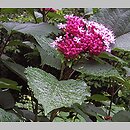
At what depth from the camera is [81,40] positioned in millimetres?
799

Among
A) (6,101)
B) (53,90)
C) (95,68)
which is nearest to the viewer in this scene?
(53,90)

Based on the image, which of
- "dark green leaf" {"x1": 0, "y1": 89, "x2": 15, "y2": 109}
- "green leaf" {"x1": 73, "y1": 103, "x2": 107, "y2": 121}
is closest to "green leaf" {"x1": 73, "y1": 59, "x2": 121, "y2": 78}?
"green leaf" {"x1": 73, "y1": 103, "x2": 107, "y2": 121}

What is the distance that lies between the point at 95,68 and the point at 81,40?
0.25 ft

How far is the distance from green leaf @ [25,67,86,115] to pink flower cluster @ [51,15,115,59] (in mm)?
90

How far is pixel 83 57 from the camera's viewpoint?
84cm

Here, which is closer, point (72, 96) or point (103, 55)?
point (72, 96)

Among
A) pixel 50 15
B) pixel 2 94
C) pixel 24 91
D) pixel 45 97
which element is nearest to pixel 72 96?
pixel 45 97

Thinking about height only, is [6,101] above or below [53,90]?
below

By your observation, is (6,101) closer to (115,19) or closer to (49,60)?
(49,60)

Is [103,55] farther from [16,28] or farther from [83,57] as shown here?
[16,28]

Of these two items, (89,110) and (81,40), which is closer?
(81,40)

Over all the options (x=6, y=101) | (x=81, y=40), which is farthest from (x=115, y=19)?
(x=6, y=101)

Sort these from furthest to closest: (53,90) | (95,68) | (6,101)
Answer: (6,101) < (95,68) < (53,90)

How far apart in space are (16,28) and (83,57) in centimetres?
21
